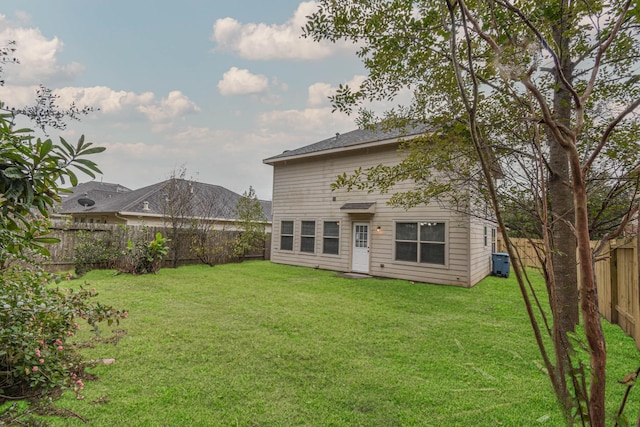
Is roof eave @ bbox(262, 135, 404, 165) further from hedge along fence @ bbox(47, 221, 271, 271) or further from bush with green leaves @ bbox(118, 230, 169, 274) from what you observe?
bush with green leaves @ bbox(118, 230, 169, 274)

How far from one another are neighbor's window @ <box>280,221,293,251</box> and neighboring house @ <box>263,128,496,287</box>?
0.04m

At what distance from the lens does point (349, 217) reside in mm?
10953

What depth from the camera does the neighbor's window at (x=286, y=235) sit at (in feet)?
41.7

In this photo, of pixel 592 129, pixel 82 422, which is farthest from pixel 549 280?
pixel 592 129

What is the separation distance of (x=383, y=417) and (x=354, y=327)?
89.8 inches

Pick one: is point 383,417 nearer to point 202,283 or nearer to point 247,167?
point 202,283

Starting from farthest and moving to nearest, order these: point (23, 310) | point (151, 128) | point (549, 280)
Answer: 1. point (151, 128)
2. point (23, 310)
3. point (549, 280)

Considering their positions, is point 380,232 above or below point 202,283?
above

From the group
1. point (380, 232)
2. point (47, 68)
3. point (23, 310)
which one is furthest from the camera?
point (380, 232)

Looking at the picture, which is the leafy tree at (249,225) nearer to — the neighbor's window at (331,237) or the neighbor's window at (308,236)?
the neighbor's window at (308,236)

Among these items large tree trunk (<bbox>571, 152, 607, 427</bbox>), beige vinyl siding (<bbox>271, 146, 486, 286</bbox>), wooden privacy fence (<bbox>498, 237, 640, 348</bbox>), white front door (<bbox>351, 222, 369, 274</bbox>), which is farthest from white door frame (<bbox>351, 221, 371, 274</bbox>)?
large tree trunk (<bbox>571, 152, 607, 427</bbox>)

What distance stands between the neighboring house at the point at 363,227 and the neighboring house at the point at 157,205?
3.41m

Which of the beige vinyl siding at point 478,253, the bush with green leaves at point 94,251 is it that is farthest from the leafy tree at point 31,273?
the beige vinyl siding at point 478,253

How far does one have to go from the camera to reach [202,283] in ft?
27.2
